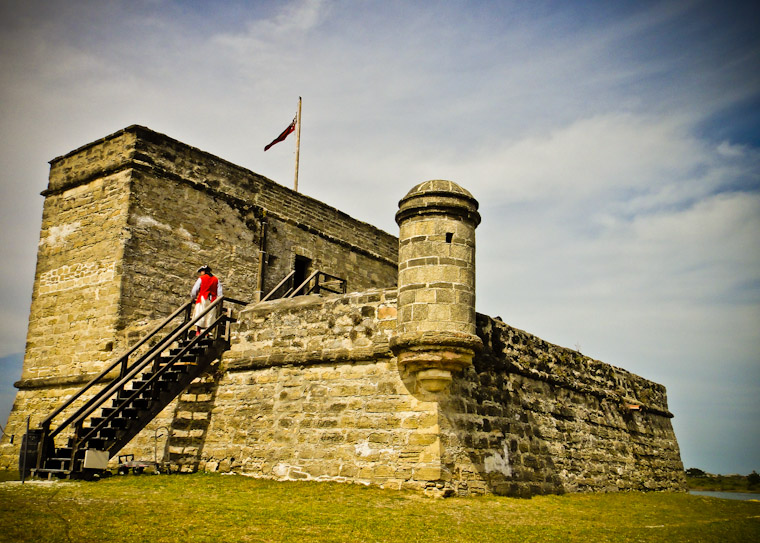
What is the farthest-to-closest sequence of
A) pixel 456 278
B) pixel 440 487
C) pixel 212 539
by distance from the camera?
pixel 456 278
pixel 440 487
pixel 212 539

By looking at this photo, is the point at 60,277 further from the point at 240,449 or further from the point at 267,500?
the point at 267,500

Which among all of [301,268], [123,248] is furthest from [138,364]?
[301,268]

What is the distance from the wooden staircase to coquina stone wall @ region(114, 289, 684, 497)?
47cm

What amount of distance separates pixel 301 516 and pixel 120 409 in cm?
435

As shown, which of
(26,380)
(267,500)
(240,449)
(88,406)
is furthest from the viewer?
(26,380)

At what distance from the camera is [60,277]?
15.5 meters

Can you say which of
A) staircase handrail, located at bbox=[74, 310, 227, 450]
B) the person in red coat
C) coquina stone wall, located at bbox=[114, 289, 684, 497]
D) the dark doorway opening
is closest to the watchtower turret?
coquina stone wall, located at bbox=[114, 289, 684, 497]

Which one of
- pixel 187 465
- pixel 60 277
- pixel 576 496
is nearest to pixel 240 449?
pixel 187 465

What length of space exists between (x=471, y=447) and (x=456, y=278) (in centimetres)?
227

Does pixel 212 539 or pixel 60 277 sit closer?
pixel 212 539

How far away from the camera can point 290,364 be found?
1062 centimetres

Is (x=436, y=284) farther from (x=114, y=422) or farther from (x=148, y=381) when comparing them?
(x=114, y=422)

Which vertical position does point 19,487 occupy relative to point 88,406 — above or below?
below

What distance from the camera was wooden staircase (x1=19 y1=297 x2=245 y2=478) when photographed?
31.4 ft
